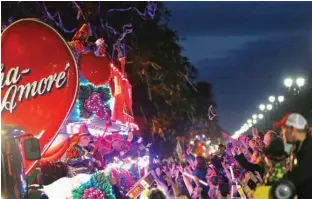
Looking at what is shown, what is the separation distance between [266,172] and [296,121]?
168 cm

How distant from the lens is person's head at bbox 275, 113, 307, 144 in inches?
263

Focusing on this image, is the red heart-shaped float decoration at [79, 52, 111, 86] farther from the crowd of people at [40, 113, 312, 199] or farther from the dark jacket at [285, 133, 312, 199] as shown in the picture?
the dark jacket at [285, 133, 312, 199]

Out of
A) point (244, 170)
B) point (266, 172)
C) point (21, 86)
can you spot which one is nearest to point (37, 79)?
point (21, 86)

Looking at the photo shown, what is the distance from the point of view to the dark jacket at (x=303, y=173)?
633 centimetres

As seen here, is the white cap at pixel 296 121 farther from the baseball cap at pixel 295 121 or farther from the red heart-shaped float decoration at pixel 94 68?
the red heart-shaped float decoration at pixel 94 68

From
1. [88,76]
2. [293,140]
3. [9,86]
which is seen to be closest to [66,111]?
[9,86]

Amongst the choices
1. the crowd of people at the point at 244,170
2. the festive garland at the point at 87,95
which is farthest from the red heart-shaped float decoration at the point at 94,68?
the crowd of people at the point at 244,170

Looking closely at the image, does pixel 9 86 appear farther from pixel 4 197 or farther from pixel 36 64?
pixel 4 197

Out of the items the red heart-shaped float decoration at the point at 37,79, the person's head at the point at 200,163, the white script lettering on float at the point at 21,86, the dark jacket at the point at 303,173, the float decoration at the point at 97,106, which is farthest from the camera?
the float decoration at the point at 97,106

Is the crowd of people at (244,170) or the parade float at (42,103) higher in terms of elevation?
the parade float at (42,103)

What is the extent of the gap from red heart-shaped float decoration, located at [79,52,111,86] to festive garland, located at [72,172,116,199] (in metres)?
6.33

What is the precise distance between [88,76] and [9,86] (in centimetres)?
479

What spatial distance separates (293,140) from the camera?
6.71m

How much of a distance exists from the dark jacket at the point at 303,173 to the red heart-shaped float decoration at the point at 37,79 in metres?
6.39
